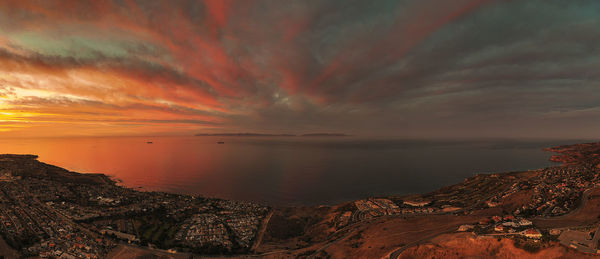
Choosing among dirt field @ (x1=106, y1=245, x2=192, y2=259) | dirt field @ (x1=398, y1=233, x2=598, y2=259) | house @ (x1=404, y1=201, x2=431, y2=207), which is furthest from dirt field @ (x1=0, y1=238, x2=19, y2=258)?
house @ (x1=404, y1=201, x2=431, y2=207)

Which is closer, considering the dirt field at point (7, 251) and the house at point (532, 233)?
the house at point (532, 233)

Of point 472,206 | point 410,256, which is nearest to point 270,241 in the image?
point 410,256

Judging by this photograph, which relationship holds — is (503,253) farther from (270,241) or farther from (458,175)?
(458,175)

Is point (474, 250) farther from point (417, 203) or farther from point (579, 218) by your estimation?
point (417, 203)

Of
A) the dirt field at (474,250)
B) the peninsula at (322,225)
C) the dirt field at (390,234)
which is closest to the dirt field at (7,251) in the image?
the peninsula at (322,225)

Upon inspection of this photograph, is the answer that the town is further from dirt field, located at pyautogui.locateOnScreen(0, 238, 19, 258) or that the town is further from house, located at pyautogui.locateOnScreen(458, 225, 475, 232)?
house, located at pyautogui.locateOnScreen(458, 225, 475, 232)

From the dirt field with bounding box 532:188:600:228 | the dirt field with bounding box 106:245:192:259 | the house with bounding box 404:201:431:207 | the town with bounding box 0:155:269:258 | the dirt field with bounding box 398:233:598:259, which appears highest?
the dirt field with bounding box 532:188:600:228

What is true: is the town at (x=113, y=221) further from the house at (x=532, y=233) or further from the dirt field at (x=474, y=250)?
the house at (x=532, y=233)

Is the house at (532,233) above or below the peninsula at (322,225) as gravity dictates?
above

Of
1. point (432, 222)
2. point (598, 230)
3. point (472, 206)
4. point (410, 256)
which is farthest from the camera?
point (472, 206)
